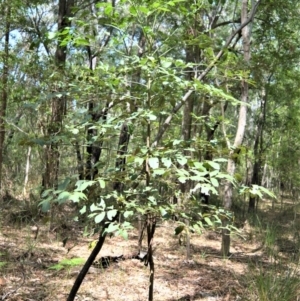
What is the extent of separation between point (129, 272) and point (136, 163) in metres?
3.49

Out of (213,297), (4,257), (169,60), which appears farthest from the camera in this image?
(4,257)

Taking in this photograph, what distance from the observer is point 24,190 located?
11.5 meters

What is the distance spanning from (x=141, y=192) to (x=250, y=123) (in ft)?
66.0

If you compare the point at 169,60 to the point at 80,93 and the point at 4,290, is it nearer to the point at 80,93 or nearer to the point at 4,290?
the point at 80,93

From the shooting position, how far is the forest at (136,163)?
2184mm

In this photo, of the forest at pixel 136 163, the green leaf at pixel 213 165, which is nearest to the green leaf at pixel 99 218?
the forest at pixel 136 163

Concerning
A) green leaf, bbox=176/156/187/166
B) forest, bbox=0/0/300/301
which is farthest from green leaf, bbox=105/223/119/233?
green leaf, bbox=176/156/187/166

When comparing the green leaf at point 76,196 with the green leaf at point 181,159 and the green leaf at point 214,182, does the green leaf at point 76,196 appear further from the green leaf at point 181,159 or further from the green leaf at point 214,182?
the green leaf at point 214,182

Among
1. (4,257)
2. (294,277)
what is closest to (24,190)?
(4,257)

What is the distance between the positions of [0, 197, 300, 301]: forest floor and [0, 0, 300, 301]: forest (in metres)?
0.03

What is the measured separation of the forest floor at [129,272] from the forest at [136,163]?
0.03 m

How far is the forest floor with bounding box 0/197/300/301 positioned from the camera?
164 inches

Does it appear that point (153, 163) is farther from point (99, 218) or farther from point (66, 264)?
point (66, 264)

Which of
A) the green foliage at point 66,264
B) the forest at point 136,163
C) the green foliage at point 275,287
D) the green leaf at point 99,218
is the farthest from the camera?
the green foliage at point 66,264
